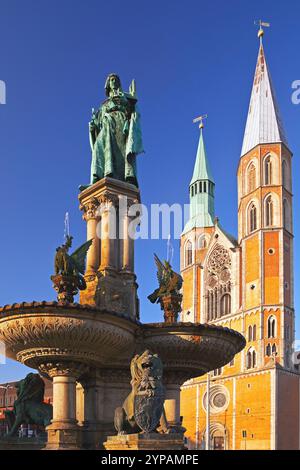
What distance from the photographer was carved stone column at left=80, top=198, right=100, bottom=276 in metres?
16.1

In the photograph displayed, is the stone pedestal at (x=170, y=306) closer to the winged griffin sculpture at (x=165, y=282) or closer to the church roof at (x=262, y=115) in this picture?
the winged griffin sculpture at (x=165, y=282)

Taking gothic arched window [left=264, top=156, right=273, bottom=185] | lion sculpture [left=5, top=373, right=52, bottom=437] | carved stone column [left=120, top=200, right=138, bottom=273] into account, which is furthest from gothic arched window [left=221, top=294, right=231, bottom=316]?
lion sculpture [left=5, top=373, right=52, bottom=437]

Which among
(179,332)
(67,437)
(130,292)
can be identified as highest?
(130,292)

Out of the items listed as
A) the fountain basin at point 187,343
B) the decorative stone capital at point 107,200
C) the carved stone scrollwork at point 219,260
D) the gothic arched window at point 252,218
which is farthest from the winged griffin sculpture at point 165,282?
the carved stone scrollwork at point 219,260

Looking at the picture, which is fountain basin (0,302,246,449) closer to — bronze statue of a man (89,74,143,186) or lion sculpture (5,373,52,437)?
lion sculpture (5,373,52,437)

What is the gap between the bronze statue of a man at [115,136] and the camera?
55.5 ft

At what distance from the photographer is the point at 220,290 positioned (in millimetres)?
77125

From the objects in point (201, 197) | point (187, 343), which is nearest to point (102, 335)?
point (187, 343)

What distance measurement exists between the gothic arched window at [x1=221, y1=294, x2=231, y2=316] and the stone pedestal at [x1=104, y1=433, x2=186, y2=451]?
64928 mm

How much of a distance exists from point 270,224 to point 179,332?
Answer: 57602 mm

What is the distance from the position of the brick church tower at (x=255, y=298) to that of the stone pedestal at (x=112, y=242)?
49171 mm

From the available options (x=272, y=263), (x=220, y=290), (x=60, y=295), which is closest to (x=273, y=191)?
(x=272, y=263)
